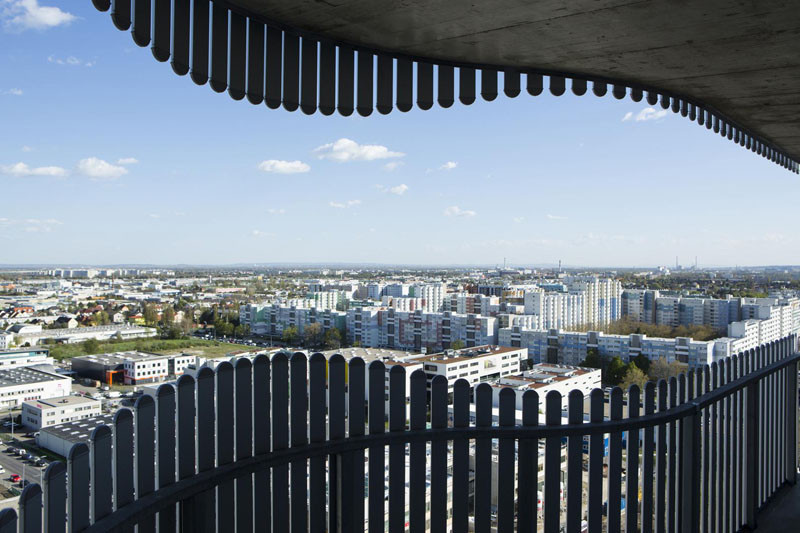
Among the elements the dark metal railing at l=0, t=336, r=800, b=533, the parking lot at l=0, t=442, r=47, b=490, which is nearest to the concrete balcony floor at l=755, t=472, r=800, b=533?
the dark metal railing at l=0, t=336, r=800, b=533

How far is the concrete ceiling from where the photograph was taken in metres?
2.05

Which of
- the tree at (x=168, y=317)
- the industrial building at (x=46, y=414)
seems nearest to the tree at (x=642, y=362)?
the tree at (x=168, y=317)

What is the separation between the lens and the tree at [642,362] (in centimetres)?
2492

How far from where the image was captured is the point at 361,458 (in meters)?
2.09

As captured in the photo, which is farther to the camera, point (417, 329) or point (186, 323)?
point (417, 329)

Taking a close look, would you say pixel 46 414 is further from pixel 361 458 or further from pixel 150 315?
pixel 150 315

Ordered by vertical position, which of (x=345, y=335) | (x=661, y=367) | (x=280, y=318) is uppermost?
(x=280, y=318)

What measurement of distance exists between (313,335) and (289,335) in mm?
2737

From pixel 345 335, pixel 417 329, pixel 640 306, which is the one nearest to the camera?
pixel 345 335

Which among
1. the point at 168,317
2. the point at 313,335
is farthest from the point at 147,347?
the point at 313,335

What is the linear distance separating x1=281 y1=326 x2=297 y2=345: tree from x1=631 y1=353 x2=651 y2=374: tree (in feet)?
62.6

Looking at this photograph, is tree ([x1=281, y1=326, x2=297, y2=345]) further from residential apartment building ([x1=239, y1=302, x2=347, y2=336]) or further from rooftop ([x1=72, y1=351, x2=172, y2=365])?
rooftop ([x1=72, y1=351, x2=172, y2=365])

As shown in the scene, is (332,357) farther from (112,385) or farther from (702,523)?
(112,385)

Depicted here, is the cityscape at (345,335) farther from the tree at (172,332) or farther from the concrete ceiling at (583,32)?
the concrete ceiling at (583,32)
